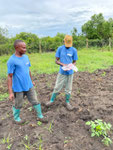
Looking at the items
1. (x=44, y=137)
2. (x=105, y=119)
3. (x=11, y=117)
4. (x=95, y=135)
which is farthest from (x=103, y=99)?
(x=11, y=117)

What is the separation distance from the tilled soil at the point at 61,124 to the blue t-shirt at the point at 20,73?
840mm

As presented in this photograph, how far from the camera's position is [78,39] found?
18219 millimetres

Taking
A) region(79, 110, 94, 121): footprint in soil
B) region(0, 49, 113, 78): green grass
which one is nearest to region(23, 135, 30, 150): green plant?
region(79, 110, 94, 121): footprint in soil

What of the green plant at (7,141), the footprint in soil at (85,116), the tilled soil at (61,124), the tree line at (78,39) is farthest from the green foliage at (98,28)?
the green plant at (7,141)

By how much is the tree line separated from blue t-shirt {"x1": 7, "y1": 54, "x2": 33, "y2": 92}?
517 inches

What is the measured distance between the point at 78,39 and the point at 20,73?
16985mm

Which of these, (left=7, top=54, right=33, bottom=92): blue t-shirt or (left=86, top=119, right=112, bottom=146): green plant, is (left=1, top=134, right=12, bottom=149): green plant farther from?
(left=86, top=119, right=112, bottom=146): green plant

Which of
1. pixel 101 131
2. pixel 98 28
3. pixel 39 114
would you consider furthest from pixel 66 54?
pixel 98 28

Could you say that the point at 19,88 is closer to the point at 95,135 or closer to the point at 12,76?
the point at 12,76

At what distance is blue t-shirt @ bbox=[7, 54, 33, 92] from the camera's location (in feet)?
7.32

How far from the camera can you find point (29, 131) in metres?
2.54

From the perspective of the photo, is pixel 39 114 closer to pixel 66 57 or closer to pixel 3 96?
pixel 66 57

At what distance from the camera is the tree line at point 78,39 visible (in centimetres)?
1617

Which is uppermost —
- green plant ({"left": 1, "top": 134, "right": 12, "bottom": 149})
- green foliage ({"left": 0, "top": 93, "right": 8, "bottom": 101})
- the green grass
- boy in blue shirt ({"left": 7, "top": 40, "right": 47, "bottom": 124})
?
boy in blue shirt ({"left": 7, "top": 40, "right": 47, "bottom": 124})
